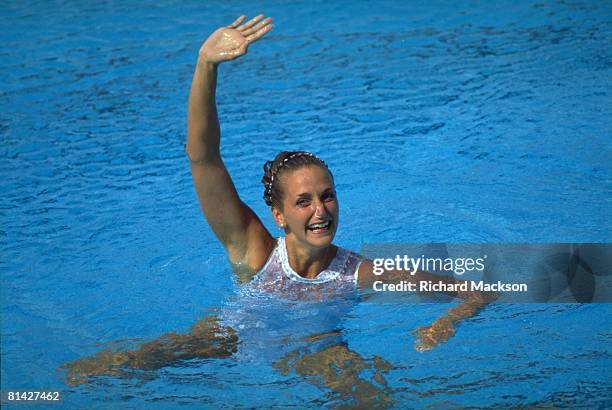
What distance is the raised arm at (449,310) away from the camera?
413cm

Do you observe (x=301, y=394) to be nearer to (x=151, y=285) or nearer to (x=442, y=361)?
(x=442, y=361)

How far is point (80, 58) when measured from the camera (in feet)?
31.0

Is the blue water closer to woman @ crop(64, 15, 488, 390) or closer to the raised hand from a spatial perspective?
woman @ crop(64, 15, 488, 390)

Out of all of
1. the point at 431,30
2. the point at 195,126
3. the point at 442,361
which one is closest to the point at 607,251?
the point at 442,361

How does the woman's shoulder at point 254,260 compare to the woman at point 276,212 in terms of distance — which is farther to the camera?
the woman's shoulder at point 254,260

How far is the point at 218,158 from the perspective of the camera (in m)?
4.02

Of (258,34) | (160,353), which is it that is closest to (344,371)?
(160,353)

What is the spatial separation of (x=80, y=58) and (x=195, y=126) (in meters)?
6.02

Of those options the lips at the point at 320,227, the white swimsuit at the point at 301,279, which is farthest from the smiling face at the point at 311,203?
the white swimsuit at the point at 301,279

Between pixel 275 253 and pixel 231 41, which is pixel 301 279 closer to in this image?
pixel 275 253

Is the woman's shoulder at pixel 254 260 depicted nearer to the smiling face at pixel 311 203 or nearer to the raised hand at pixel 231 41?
the smiling face at pixel 311 203

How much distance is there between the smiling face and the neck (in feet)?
0.61

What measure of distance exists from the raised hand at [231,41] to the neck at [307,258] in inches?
40.4

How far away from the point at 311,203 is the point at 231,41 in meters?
0.84
